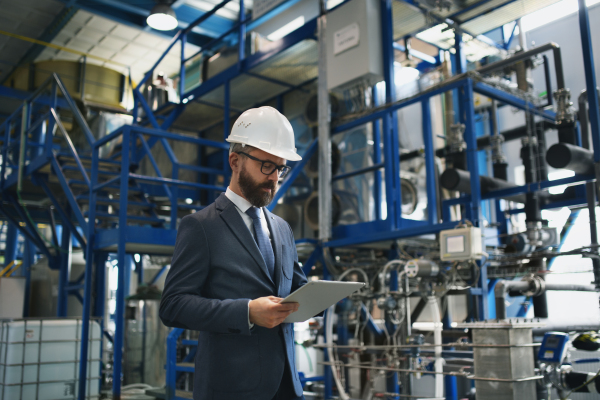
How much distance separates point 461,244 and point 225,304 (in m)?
3.22

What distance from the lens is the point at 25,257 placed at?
10531 mm

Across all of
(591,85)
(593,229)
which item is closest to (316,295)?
(593,229)

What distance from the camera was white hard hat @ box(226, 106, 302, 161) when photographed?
2.16 meters

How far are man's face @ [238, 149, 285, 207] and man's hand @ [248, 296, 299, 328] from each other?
0.49m

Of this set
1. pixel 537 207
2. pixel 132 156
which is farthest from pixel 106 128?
pixel 537 207

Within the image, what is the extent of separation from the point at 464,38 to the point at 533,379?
191 inches

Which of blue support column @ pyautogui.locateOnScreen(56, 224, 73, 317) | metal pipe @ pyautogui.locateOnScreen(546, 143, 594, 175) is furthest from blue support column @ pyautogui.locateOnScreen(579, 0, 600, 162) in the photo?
blue support column @ pyautogui.locateOnScreen(56, 224, 73, 317)

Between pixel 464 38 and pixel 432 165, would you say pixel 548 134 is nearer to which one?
pixel 464 38

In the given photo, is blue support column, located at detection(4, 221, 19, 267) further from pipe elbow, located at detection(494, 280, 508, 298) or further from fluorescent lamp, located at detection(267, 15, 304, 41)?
pipe elbow, located at detection(494, 280, 508, 298)

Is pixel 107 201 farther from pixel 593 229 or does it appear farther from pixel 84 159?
pixel 593 229

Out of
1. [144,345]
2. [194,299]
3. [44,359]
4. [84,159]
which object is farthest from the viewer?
[144,345]

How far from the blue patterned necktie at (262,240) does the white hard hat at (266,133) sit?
26cm

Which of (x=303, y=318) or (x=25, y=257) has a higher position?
(x=25, y=257)

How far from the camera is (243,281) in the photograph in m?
2.05
